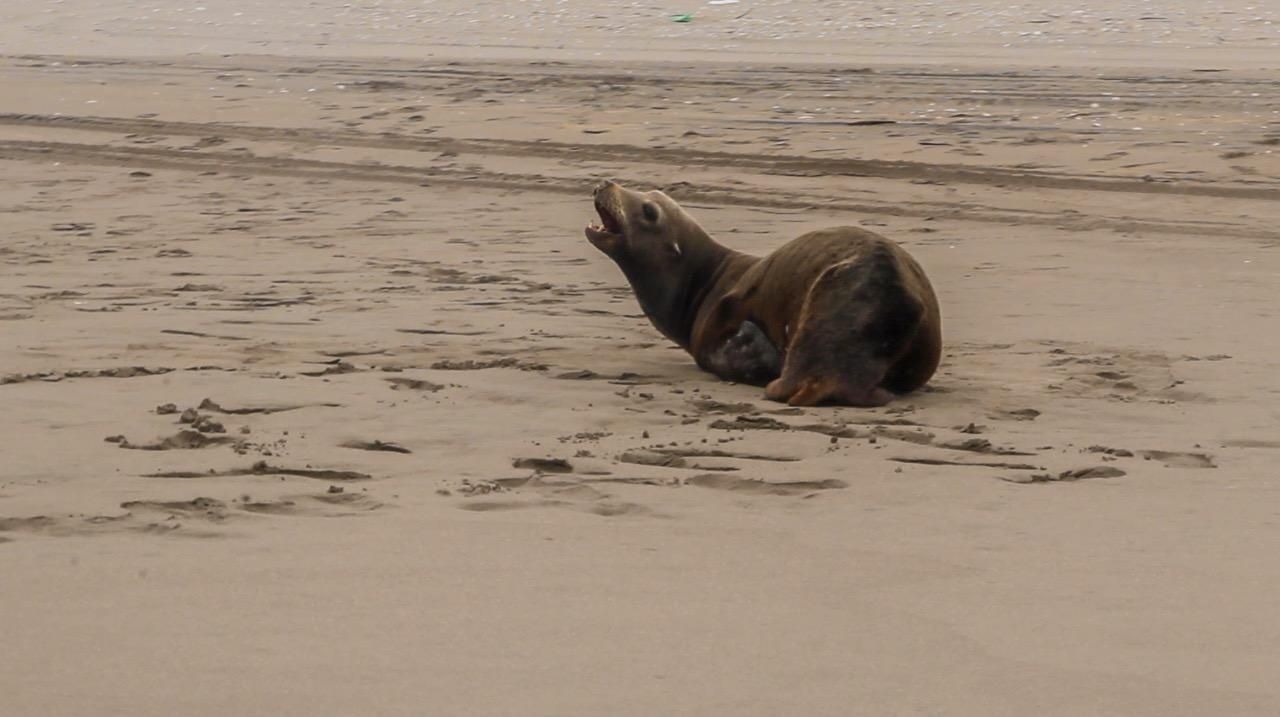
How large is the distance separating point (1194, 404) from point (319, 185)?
780 centimetres

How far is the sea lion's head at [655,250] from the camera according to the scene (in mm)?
7316

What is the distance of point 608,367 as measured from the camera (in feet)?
22.7

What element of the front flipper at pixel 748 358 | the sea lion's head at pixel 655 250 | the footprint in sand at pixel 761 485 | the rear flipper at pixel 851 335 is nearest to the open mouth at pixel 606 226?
the sea lion's head at pixel 655 250

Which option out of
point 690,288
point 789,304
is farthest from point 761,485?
point 690,288

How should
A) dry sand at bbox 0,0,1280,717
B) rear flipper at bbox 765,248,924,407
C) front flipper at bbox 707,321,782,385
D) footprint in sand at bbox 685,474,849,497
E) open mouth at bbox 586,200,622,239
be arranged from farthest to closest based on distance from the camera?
open mouth at bbox 586,200,622,239
front flipper at bbox 707,321,782,385
rear flipper at bbox 765,248,924,407
footprint in sand at bbox 685,474,849,497
dry sand at bbox 0,0,1280,717

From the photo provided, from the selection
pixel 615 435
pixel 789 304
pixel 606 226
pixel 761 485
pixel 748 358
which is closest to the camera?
pixel 761 485

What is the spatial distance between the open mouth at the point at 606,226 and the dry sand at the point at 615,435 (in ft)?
1.59

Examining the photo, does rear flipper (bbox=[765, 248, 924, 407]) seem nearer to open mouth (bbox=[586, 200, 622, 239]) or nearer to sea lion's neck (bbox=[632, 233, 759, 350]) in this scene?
sea lion's neck (bbox=[632, 233, 759, 350])

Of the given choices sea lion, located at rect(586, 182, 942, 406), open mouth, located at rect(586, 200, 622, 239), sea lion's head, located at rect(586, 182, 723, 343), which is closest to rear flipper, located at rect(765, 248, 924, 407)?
sea lion, located at rect(586, 182, 942, 406)

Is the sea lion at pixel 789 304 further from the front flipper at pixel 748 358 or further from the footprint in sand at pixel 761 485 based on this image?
the footprint in sand at pixel 761 485

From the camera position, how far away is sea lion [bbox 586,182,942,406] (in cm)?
624

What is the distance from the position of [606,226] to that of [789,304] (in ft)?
3.74

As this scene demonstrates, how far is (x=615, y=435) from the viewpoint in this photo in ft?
18.3

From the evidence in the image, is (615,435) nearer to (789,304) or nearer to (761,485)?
(761,485)
